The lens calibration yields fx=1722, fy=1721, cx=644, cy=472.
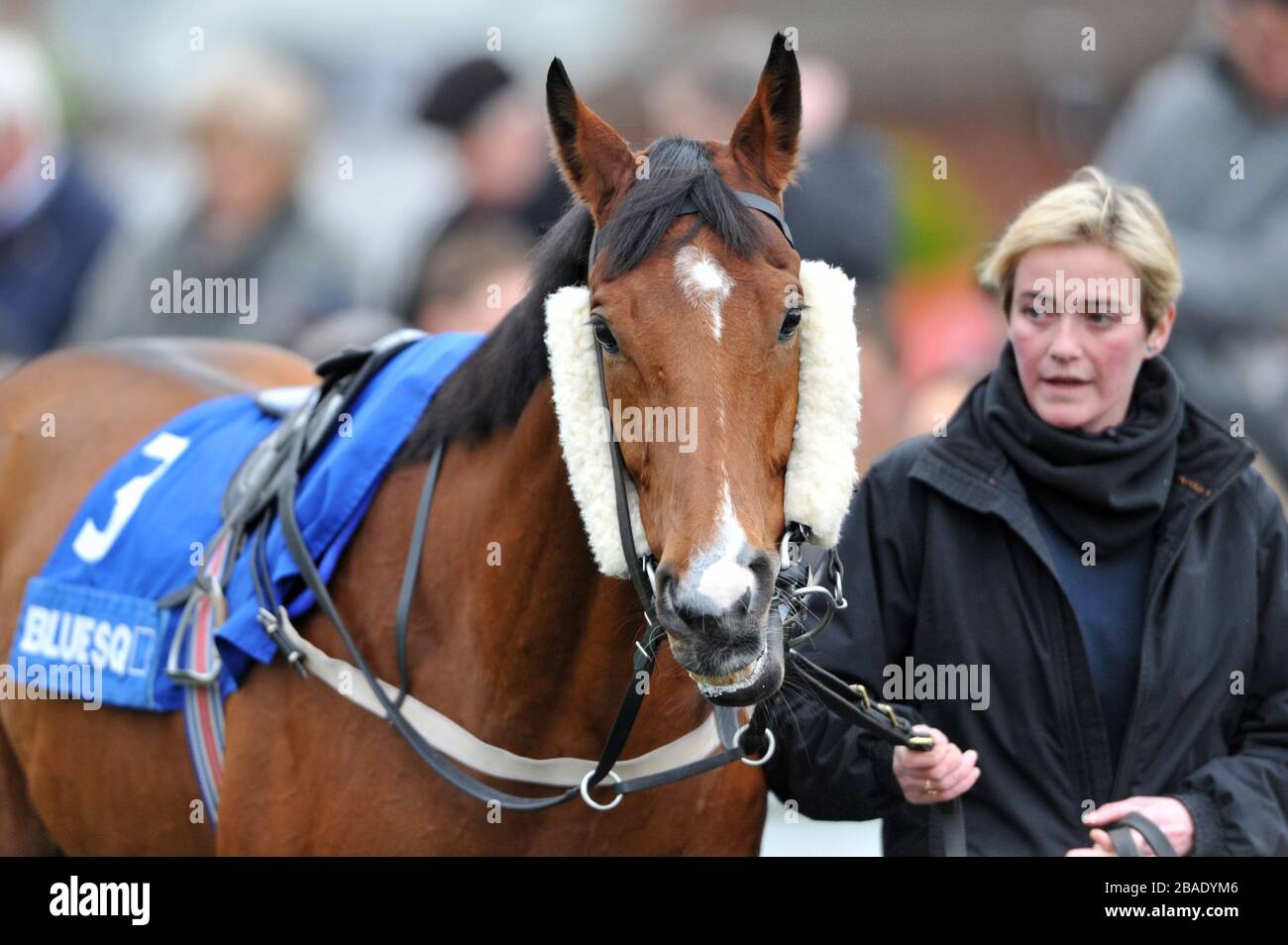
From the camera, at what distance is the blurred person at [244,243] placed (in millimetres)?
7301

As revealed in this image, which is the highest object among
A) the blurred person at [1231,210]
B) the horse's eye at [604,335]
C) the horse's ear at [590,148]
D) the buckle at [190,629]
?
the blurred person at [1231,210]

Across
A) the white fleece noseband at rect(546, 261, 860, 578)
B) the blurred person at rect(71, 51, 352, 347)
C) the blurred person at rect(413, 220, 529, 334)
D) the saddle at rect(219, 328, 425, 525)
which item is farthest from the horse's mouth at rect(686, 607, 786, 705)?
the blurred person at rect(71, 51, 352, 347)

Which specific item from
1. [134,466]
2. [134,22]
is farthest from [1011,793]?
[134,22]

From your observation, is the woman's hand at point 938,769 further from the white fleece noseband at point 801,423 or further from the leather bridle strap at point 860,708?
the white fleece noseband at point 801,423

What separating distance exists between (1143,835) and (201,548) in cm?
214

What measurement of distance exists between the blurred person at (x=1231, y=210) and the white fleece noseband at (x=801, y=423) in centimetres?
314

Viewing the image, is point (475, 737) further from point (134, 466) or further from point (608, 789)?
point (134, 466)

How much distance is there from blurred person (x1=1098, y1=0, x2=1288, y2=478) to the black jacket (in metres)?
2.45

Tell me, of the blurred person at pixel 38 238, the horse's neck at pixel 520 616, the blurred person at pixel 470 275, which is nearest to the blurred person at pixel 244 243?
the blurred person at pixel 38 238

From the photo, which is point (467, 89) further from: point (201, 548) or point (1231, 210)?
point (201, 548)

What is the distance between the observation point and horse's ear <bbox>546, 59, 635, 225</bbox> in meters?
3.05

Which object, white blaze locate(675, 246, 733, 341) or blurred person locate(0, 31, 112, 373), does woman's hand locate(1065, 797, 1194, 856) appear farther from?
blurred person locate(0, 31, 112, 373)

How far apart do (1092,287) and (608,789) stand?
137 cm

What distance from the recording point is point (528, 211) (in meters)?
7.01
